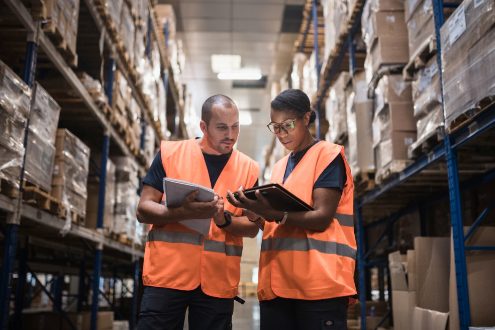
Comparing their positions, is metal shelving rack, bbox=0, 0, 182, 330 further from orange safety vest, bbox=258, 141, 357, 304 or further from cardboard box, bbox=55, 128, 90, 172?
orange safety vest, bbox=258, 141, 357, 304

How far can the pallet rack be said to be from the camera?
11.9ft

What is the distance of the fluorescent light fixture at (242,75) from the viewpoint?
48.5 feet

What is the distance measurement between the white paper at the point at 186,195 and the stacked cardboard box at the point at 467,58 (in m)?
2.10

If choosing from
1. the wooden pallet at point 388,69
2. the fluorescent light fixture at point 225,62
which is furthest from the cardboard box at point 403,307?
the fluorescent light fixture at point 225,62

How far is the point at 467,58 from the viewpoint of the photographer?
3.53 metres

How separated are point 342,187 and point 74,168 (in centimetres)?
418

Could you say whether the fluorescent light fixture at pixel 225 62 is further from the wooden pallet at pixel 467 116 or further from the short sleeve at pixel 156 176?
the short sleeve at pixel 156 176

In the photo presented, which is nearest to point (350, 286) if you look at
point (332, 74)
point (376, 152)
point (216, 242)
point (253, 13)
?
point (216, 242)

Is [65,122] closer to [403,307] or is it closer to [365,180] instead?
[365,180]

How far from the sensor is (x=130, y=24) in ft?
25.0

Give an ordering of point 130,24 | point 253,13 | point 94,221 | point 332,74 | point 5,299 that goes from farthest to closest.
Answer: point 253,13 < point 332,74 < point 130,24 < point 94,221 < point 5,299

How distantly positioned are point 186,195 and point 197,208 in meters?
0.08

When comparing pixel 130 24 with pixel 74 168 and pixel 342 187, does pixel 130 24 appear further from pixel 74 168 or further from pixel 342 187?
pixel 342 187

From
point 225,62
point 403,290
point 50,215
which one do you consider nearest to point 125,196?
point 50,215
